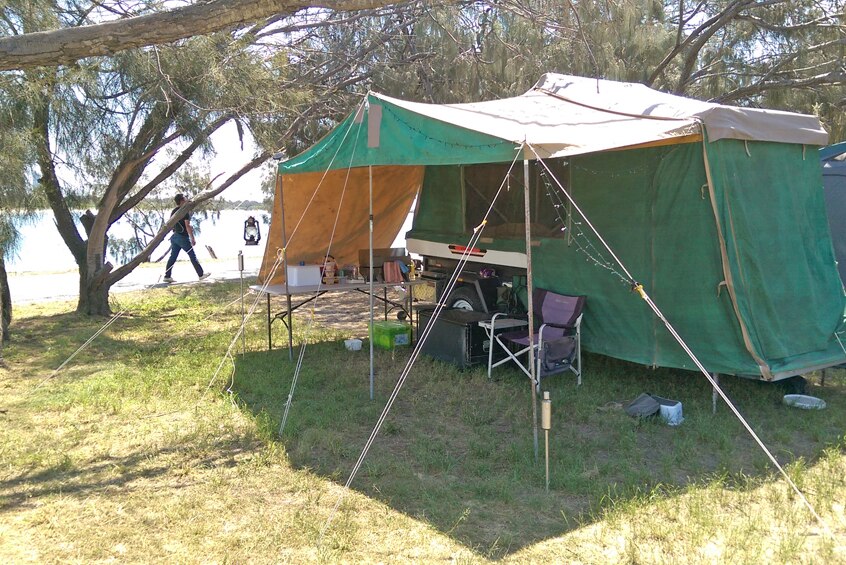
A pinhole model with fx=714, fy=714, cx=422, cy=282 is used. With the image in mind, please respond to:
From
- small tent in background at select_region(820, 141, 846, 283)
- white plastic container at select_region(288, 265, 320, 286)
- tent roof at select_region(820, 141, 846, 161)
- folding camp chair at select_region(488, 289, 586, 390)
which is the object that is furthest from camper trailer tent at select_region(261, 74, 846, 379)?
white plastic container at select_region(288, 265, 320, 286)

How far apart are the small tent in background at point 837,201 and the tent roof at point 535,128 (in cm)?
80

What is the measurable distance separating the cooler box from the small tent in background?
362 centimetres

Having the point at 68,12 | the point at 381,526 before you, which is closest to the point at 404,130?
the point at 381,526

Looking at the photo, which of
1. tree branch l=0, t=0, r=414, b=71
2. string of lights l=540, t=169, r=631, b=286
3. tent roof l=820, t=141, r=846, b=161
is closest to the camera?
tree branch l=0, t=0, r=414, b=71

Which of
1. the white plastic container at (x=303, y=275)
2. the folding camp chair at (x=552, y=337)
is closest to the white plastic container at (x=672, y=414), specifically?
the folding camp chair at (x=552, y=337)

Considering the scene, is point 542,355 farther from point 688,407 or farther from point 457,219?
point 457,219

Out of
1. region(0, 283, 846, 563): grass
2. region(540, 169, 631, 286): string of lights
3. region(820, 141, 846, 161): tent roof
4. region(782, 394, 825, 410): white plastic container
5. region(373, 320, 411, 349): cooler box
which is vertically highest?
region(820, 141, 846, 161): tent roof

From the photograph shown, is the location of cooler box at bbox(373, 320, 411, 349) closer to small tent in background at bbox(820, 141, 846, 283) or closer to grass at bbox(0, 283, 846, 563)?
grass at bbox(0, 283, 846, 563)

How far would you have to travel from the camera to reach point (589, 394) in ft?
16.8

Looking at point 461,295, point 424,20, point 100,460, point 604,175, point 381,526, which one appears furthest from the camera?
point 424,20

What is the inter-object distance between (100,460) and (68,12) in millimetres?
5156

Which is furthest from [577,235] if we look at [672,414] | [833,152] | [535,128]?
[833,152]

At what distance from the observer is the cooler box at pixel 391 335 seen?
645cm

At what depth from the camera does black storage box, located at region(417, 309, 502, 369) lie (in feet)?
18.8
